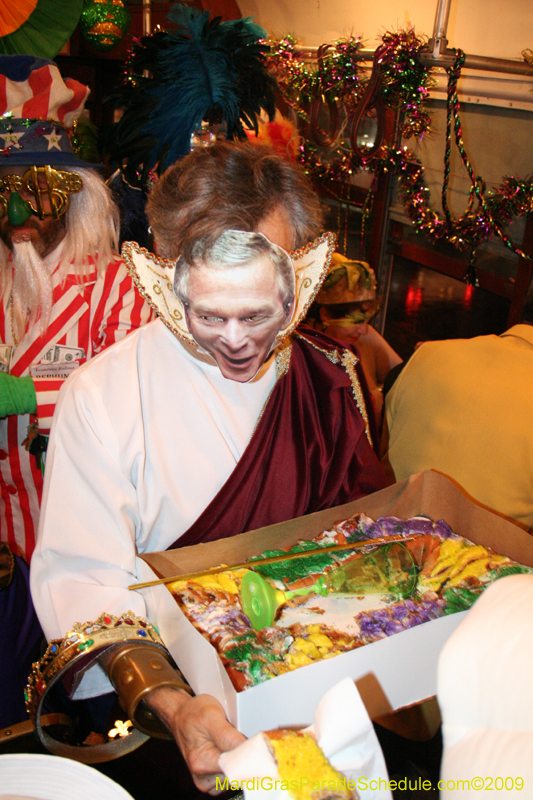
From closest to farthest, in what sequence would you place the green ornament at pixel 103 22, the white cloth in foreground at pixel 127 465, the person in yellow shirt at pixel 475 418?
the white cloth in foreground at pixel 127 465
the person in yellow shirt at pixel 475 418
the green ornament at pixel 103 22

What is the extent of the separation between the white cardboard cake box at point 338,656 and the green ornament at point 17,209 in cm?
98

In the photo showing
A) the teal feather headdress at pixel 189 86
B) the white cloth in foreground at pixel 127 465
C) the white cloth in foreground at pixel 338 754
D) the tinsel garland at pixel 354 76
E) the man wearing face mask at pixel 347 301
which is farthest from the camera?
the tinsel garland at pixel 354 76

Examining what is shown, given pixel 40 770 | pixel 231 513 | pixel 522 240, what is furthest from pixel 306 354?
pixel 522 240

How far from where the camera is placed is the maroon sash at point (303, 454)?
0.97 metres

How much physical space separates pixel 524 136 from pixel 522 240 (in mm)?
432

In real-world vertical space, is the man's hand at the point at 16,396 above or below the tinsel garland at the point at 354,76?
below

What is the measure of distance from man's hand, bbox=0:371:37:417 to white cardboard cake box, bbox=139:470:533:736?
2.34 feet

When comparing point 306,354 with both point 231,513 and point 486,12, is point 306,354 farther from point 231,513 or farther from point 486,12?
point 486,12

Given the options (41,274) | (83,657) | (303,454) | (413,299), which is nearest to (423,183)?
(413,299)

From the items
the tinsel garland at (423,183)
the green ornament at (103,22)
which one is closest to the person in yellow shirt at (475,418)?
the tinsel garland at (423,183)

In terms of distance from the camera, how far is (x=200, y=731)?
0.64 m

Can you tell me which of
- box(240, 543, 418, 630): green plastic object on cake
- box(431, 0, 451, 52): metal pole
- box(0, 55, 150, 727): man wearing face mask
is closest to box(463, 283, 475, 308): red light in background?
box(431, 0, 451, 52): metal pole

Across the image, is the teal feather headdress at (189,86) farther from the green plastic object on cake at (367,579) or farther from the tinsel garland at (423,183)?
the tinsel garland at (423,183)

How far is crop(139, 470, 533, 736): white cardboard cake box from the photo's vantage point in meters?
0.64
